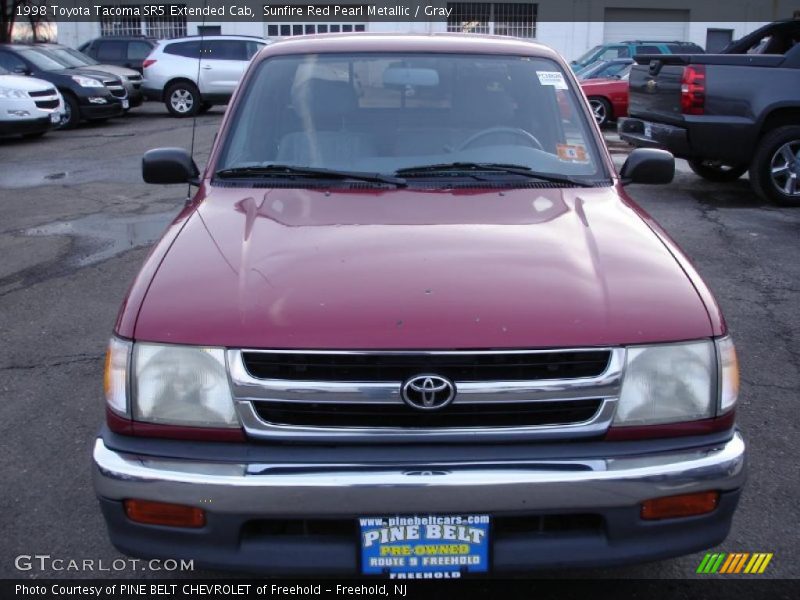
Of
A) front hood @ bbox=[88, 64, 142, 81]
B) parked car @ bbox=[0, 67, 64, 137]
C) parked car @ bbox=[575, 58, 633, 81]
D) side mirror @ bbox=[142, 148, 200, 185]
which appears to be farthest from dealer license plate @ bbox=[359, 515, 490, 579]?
front hood @ bbox=[88, 64, 142, 81]

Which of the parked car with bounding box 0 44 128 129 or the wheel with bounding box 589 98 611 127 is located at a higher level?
the parked car with bounding box 0 44 128 129

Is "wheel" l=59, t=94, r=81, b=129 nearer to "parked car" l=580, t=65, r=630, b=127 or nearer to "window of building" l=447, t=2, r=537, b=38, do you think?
"parked car" l=580, t=65, r=630, b=127

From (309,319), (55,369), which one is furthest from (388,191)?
(55,369)

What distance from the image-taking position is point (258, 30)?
107 feet

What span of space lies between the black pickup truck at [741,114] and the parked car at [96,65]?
514 inches

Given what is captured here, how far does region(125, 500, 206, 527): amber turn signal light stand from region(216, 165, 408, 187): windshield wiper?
1543 mm

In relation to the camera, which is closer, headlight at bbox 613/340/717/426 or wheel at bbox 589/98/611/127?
headlight at bbox 613/340/717/426

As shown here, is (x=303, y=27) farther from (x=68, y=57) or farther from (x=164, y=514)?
(x=164, y=514)

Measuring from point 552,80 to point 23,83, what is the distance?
1263 cm

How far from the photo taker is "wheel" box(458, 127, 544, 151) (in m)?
3.72

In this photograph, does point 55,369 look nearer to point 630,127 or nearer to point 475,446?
point 475,446

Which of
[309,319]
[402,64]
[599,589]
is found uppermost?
[402,64]

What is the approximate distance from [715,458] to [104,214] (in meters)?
7.63

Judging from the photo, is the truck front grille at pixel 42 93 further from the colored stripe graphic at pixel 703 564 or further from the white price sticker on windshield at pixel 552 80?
the colored stripe graphic at pixel 703 564
